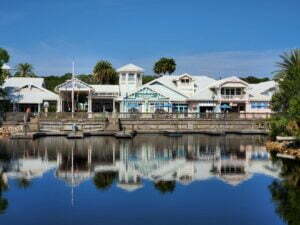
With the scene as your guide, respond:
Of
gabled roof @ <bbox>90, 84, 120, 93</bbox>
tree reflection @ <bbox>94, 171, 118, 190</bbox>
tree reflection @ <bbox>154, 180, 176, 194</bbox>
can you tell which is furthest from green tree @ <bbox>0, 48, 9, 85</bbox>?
tree reflection @ <bbox>154, 180, 176, 194</bbox>

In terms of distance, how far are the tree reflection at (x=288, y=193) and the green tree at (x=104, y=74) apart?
69.4 metres

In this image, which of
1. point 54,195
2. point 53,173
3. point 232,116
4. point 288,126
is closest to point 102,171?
point 53,173

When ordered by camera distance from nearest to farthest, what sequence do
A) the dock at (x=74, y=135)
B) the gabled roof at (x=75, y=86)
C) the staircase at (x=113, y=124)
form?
the dock at (x=74, y=135)
the staircase at (x=113, y=124)
the gabled roof at (x=75, y=86)

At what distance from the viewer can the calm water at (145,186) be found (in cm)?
2141

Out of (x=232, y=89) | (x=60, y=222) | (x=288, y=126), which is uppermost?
(x=232, y=89)

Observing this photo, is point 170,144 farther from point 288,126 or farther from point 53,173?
point 53,173

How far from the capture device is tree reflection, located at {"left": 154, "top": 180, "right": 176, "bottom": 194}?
27.3m

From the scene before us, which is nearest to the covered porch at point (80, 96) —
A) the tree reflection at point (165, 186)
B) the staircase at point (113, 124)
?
the staircase at point (113, 124)

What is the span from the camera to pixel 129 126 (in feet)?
230

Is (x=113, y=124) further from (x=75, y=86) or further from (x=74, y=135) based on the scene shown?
(x=75, y=86)

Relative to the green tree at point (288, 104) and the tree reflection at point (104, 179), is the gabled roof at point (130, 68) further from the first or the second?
the tree reflection at point (104, 179)

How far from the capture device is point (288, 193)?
84.5 ft

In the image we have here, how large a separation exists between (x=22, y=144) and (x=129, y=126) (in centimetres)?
2071

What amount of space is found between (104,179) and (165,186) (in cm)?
420
